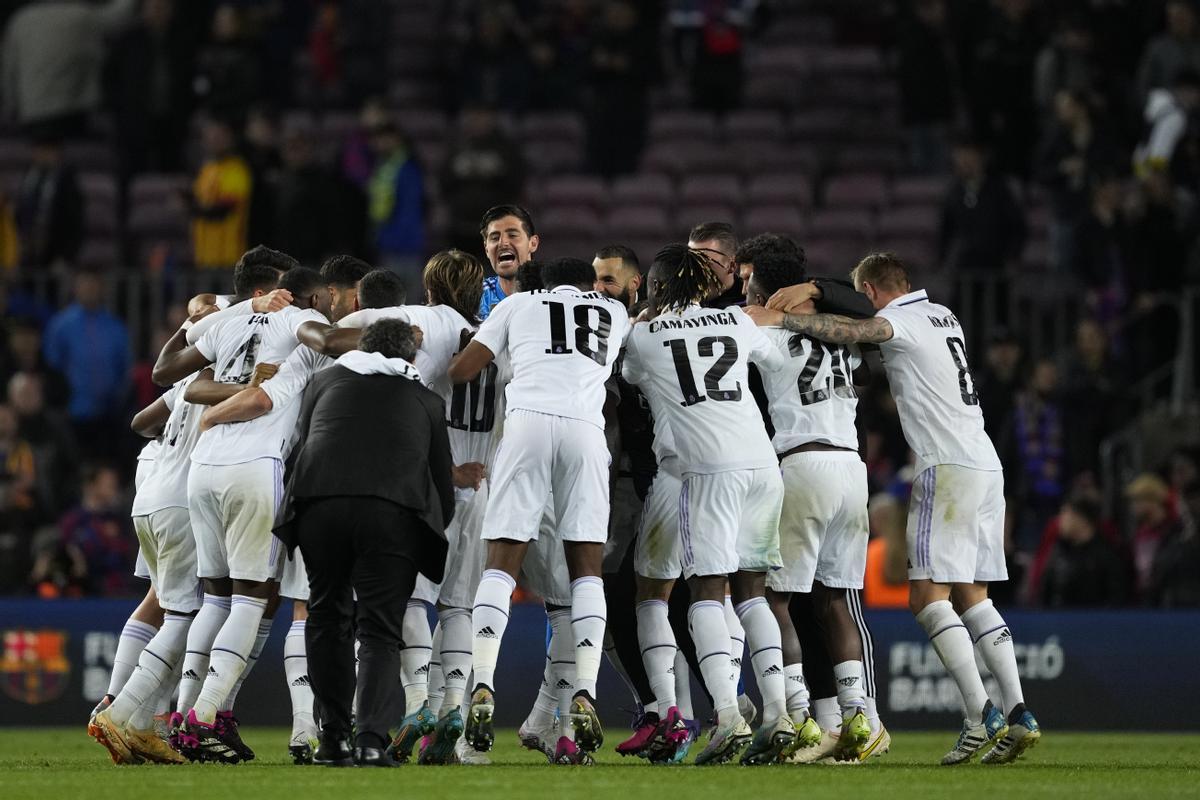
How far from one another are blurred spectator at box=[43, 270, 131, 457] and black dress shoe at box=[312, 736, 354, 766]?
29.0 feet

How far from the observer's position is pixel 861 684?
1087cm

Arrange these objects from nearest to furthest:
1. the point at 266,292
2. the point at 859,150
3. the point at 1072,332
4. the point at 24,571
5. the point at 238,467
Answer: the point at 238,467, the point at 266,292, the point at 24,571, the point at 1072,332, the point at 859,150

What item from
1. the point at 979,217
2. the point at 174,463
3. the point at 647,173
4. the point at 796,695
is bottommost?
the point at 796,695

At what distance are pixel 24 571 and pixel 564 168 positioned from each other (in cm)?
798

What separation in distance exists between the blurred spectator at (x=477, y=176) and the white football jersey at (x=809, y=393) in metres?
8.19

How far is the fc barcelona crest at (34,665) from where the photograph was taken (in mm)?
15148

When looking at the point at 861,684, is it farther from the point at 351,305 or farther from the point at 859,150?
the point at 859,150

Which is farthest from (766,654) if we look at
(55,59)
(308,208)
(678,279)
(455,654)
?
(55,59)

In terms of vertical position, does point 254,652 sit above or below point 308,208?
below

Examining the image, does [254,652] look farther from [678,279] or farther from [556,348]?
[678,279]

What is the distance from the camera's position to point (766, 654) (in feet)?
33.9

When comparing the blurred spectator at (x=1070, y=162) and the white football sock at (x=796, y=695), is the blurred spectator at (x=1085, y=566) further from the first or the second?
the white football sock at (x=796, y=695)

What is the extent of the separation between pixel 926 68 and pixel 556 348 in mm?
11276

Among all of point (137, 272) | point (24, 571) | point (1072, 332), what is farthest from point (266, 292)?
point (1072, 332)
